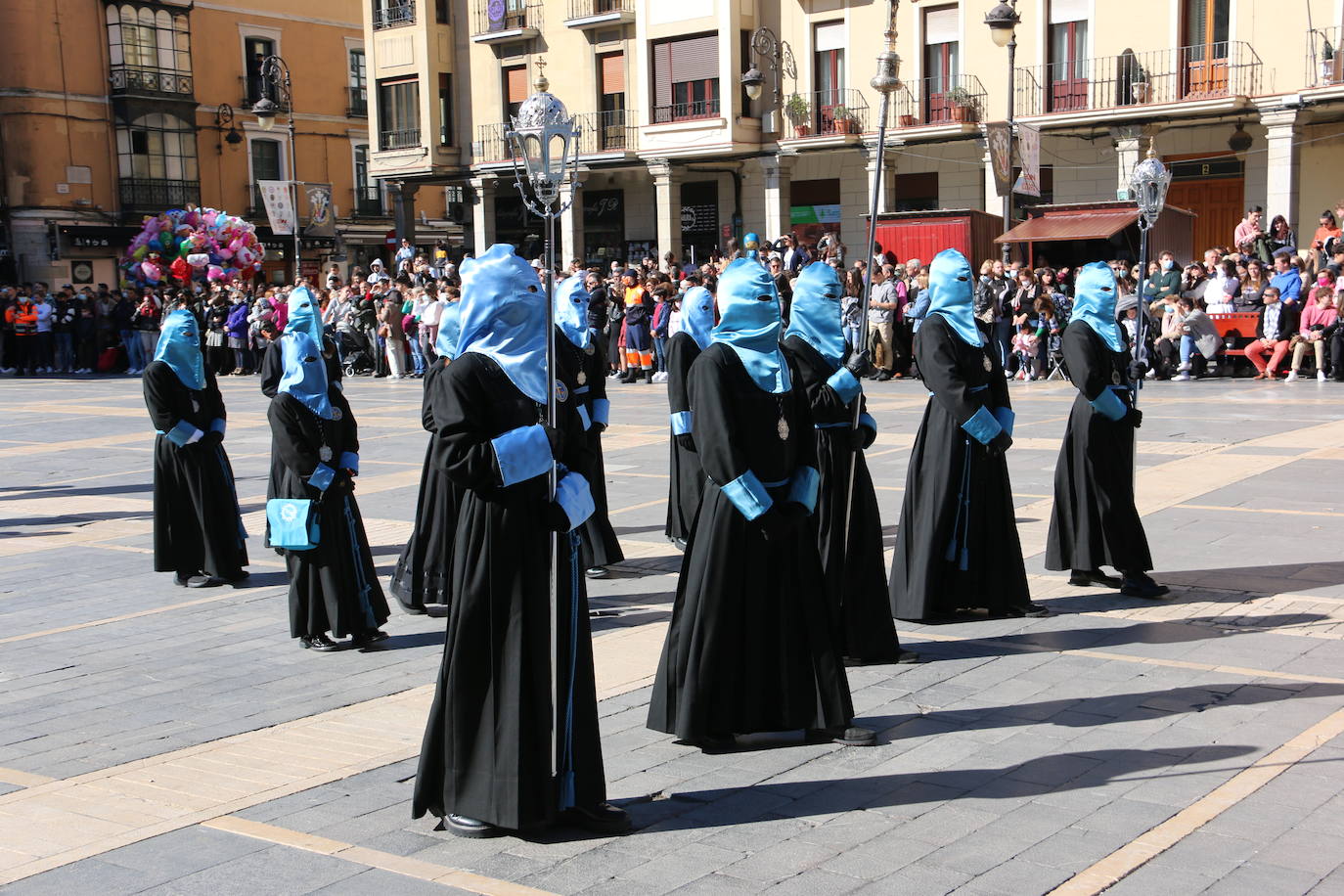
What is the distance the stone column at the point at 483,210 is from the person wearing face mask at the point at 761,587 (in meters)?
35.1

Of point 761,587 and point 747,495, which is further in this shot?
point 761,587

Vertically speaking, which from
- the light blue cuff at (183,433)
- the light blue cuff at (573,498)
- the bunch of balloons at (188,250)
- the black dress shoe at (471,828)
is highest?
the bunch of balloons at (188,250)

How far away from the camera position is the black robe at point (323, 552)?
7.68 m

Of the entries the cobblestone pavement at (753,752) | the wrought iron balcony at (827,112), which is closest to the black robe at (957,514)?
the cobblestone pavement at (753,752)

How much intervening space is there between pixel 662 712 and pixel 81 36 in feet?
149

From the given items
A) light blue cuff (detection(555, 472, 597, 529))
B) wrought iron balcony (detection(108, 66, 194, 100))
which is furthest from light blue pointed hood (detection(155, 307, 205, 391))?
wrought iron balcony (detection(108, 66, 194, 100))

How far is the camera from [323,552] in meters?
7.68

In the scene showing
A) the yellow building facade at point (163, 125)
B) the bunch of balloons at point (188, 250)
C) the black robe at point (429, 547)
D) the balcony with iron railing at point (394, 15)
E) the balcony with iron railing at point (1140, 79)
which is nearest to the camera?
the black robe at point (429, 547)

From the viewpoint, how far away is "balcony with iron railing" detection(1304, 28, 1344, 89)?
26500 millimetres

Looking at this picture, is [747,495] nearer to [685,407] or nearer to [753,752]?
[753,752]

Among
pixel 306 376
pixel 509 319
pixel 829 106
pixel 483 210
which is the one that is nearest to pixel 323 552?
pixel 306 376

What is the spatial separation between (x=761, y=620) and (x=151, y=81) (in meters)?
46.0

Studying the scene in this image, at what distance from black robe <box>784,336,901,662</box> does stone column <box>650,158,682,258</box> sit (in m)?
28.8

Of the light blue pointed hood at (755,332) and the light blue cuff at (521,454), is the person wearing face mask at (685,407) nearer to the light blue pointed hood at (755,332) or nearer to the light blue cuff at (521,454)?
the light blue pointed hood at (755,332)
